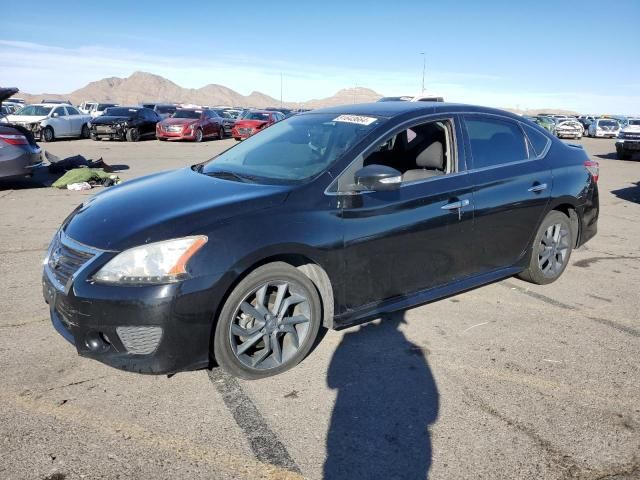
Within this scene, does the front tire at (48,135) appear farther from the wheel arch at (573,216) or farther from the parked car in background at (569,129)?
the parked car in background at (569,129)

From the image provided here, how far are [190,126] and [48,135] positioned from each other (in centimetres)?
614

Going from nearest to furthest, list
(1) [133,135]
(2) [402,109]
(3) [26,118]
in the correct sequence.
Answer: (2) [402,109] < (3) [26,118] < (1) [133,135]

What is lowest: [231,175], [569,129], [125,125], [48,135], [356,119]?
[231,175]

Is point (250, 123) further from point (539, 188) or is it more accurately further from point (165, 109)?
point (539, 188)

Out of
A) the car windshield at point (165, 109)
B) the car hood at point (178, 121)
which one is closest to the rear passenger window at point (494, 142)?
the car hood at point (178, 121)

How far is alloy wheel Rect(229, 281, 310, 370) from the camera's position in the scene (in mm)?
3186

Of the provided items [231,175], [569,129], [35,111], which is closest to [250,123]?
[35,111]

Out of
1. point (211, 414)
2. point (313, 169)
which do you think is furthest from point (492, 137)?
point (211, 414)

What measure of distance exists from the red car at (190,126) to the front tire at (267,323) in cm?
2259

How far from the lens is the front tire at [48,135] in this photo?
2308 centimetres

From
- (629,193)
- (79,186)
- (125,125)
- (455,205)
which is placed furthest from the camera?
(125,125)

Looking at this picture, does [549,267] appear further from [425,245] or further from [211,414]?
[211,414]

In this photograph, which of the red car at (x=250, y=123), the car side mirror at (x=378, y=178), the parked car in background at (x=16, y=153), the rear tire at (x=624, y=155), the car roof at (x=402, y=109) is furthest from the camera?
the red car at (x=250, y=123)

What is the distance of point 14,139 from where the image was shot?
32.5ft
